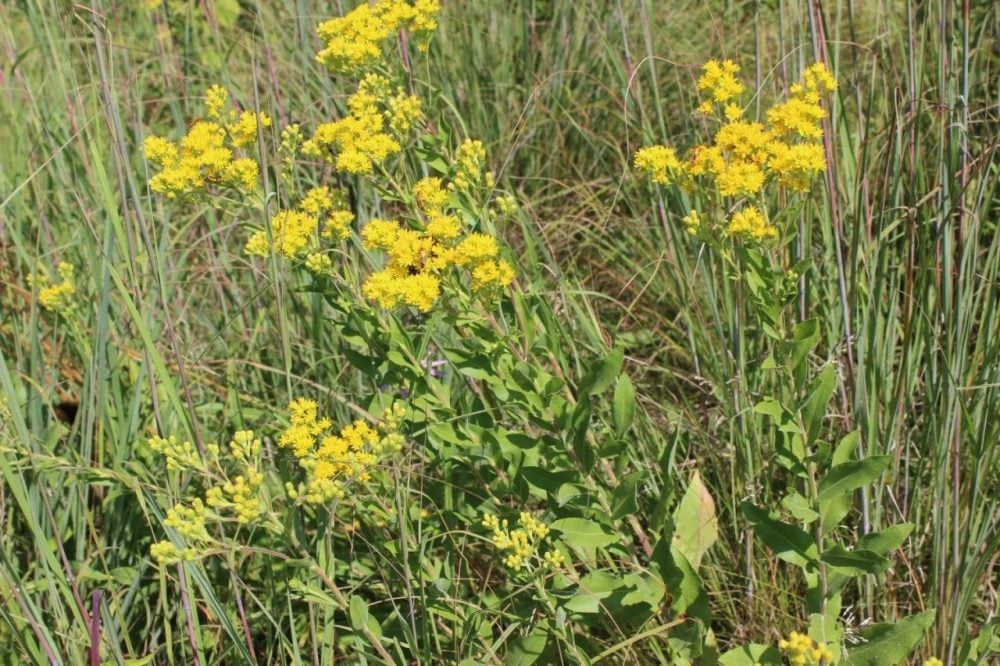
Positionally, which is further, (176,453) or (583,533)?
(583,533)

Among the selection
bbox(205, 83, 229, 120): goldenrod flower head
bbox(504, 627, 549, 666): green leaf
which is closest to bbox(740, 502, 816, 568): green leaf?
bbox(504, 627, 549, 666): green leaf

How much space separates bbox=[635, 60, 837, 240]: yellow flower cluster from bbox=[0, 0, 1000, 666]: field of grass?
0.17ft

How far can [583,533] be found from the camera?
168 cm

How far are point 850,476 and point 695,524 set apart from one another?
298 millimetres

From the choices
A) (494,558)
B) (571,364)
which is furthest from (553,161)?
(494,558)

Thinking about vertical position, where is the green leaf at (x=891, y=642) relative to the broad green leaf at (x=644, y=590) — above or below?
below

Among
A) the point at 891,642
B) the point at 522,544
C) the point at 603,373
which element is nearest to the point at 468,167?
the point at 603,373

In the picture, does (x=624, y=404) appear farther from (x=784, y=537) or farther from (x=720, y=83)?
(x=720, y=83)

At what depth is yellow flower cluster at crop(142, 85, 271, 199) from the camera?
5.57ft

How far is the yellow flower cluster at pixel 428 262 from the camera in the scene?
158cm

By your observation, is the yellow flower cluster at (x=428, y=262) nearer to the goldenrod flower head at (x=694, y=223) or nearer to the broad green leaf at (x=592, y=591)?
the goldenrod flower head at (x=694, y=223)

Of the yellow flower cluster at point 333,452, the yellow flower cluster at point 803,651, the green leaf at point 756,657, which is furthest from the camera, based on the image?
the green leaf at point 756,657

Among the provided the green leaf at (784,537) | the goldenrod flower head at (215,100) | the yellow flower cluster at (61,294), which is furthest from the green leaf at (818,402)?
the yellow flower cluster at (61,294)

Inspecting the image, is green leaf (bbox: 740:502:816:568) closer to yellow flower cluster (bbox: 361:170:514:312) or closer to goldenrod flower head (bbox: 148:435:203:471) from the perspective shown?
yellow flower cluster (bbox: 361:170:514:312)
